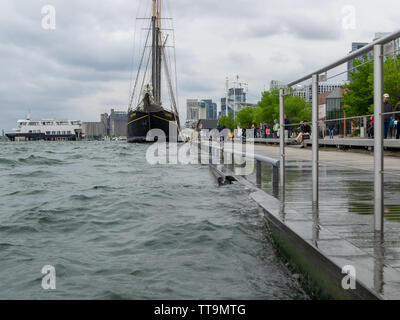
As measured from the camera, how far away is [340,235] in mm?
4055

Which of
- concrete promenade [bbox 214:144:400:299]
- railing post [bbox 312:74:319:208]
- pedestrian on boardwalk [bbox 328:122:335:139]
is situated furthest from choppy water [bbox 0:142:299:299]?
pedestrian on boardwalk [bbox 328:122:335:139]

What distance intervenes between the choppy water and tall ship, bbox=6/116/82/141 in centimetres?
13442

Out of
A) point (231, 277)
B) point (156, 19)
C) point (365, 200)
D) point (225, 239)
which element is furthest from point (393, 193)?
point (156, 19)

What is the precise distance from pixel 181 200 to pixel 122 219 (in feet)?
7.22

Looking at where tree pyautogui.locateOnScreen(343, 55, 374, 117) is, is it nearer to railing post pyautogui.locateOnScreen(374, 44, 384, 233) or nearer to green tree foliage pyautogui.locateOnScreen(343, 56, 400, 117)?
green tree foliage pyautogui.locateOnScreen(343, 56, 400, 117)

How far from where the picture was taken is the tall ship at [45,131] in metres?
137

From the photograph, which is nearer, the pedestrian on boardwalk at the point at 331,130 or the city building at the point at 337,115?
the city building at the point at 337,115

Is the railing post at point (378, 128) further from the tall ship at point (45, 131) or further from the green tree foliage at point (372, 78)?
the tall ship at point (45, 131)

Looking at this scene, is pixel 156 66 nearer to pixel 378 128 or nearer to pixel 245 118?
pixel 245 118

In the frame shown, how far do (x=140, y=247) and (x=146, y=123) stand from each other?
5274cm

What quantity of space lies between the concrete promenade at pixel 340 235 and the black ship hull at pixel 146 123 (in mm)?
50753

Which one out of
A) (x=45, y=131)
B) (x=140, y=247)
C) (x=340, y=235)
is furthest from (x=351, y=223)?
(x=45, y=131)

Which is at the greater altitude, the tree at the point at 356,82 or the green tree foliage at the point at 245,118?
the green tree foliage at the point at 245,118

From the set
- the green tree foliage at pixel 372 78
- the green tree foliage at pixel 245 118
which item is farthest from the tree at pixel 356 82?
the green tree foliage at pixel 245 118
